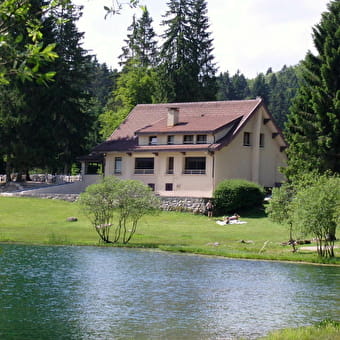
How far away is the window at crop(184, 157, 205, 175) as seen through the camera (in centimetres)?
5881

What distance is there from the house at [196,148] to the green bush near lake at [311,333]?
40.2 meters

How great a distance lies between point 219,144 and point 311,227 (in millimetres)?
25666

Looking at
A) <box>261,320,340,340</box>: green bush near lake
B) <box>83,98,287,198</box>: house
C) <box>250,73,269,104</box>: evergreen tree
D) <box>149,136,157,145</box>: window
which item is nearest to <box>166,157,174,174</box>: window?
<box>83,98,287,198</box>: house

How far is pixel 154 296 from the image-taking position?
2248cm

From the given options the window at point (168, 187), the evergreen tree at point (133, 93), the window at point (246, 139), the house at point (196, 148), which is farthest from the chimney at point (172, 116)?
the evergreen tree at point (133, 93)

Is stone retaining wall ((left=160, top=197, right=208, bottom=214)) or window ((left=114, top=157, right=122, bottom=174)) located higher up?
window ((left=114, top=157, right=122, bottom=174))

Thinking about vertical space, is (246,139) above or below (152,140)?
above

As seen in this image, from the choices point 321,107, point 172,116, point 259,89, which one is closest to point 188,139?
point 172,116

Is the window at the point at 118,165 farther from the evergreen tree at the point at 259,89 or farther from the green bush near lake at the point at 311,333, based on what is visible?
the evergreen tree at the point at 259,89

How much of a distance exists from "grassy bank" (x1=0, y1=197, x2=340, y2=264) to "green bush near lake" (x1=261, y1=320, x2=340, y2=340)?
16.5m

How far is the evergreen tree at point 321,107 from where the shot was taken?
50.8 m

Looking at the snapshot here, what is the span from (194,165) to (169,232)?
1496cm

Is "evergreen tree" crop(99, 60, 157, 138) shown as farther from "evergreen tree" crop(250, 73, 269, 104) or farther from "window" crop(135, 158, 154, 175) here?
"evergreen tree" crop(250, 73, 269, 104)

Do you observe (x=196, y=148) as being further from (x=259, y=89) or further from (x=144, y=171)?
(x=259, y=89)
